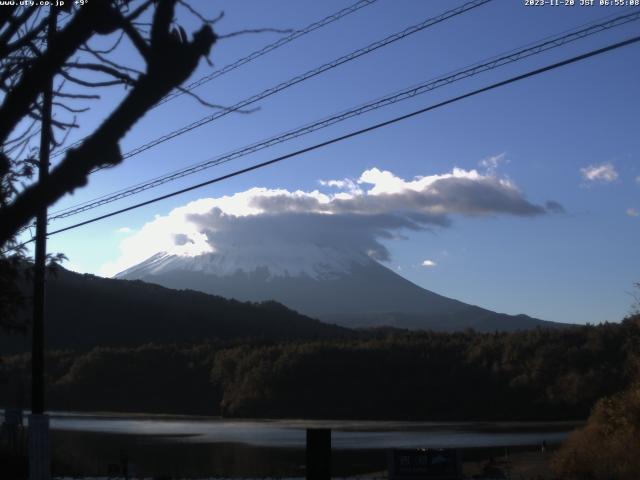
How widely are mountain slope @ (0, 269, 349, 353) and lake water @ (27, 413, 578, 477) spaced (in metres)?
43.4

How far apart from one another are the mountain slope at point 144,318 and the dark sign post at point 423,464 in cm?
7610

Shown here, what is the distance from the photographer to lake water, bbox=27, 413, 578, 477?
29656 mm

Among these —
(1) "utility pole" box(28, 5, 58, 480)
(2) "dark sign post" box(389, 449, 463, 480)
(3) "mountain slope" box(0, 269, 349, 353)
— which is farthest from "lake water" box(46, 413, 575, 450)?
(3) "mountain slope" box(0, 269, 349, 353)

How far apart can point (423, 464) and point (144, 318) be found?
9474cm

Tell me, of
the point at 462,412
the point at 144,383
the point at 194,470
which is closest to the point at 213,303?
the point at 144,383

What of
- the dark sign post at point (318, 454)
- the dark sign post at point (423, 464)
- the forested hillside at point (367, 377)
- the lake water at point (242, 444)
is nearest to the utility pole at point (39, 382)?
the dark sign post at point (318, 454)

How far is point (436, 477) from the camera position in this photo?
1453cm

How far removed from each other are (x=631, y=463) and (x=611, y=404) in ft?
21.1

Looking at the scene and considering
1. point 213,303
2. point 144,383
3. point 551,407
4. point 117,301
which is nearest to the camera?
point 551,407

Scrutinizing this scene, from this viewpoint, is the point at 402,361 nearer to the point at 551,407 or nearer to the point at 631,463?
the point at 551,407

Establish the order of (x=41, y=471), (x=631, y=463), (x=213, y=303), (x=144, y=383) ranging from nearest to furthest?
(x=41, y=471), (x=631, y=463), (x=144, y=383), (x=213, y=303)

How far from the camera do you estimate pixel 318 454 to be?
12156 mm

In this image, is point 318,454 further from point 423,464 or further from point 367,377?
point 367,377

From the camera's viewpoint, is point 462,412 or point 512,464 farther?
point 462,412
